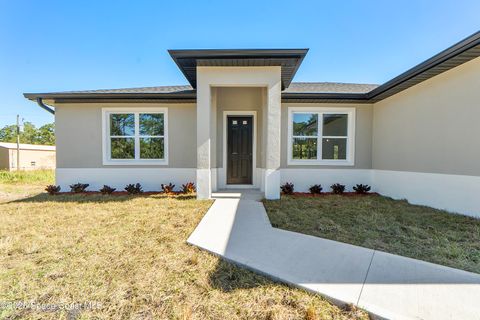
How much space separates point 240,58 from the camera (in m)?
6.02

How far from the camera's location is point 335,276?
8.55 feet

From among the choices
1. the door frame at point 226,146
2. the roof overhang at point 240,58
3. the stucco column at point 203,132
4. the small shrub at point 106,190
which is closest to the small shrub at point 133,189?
the small shrub at point 106,190

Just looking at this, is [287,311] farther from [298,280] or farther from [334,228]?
[334,228]

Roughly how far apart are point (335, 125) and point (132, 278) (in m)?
7.96

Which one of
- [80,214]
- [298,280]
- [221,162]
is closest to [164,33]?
[221,162]

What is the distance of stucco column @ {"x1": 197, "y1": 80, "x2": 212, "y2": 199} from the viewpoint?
6.49 m

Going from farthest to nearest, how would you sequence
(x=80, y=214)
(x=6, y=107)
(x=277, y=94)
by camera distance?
(x=6, y=107), (x=277, y=94), (x=80, y=214)

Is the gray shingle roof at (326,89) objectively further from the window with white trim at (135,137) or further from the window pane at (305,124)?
the window with white trim at (135,137)

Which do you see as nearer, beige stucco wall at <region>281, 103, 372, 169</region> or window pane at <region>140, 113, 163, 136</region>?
beige stucco wall at <region>281, 103, 372, 169</region>

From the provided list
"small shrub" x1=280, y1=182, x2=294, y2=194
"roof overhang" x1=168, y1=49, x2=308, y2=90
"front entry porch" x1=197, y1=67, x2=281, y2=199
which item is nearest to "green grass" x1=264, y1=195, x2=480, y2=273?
"small shrub" x1=280, y1=182, x2=294, y2=194

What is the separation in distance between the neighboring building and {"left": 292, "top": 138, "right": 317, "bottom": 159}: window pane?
32500mm

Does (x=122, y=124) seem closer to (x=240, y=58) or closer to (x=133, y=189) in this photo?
(x=133, y=189)

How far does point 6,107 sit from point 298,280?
6121 centimetres

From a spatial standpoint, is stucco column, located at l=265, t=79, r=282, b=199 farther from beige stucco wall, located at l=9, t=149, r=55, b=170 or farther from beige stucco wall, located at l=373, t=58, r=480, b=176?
beige stucco wall, located at l=9, t=149, r=55, b=170
